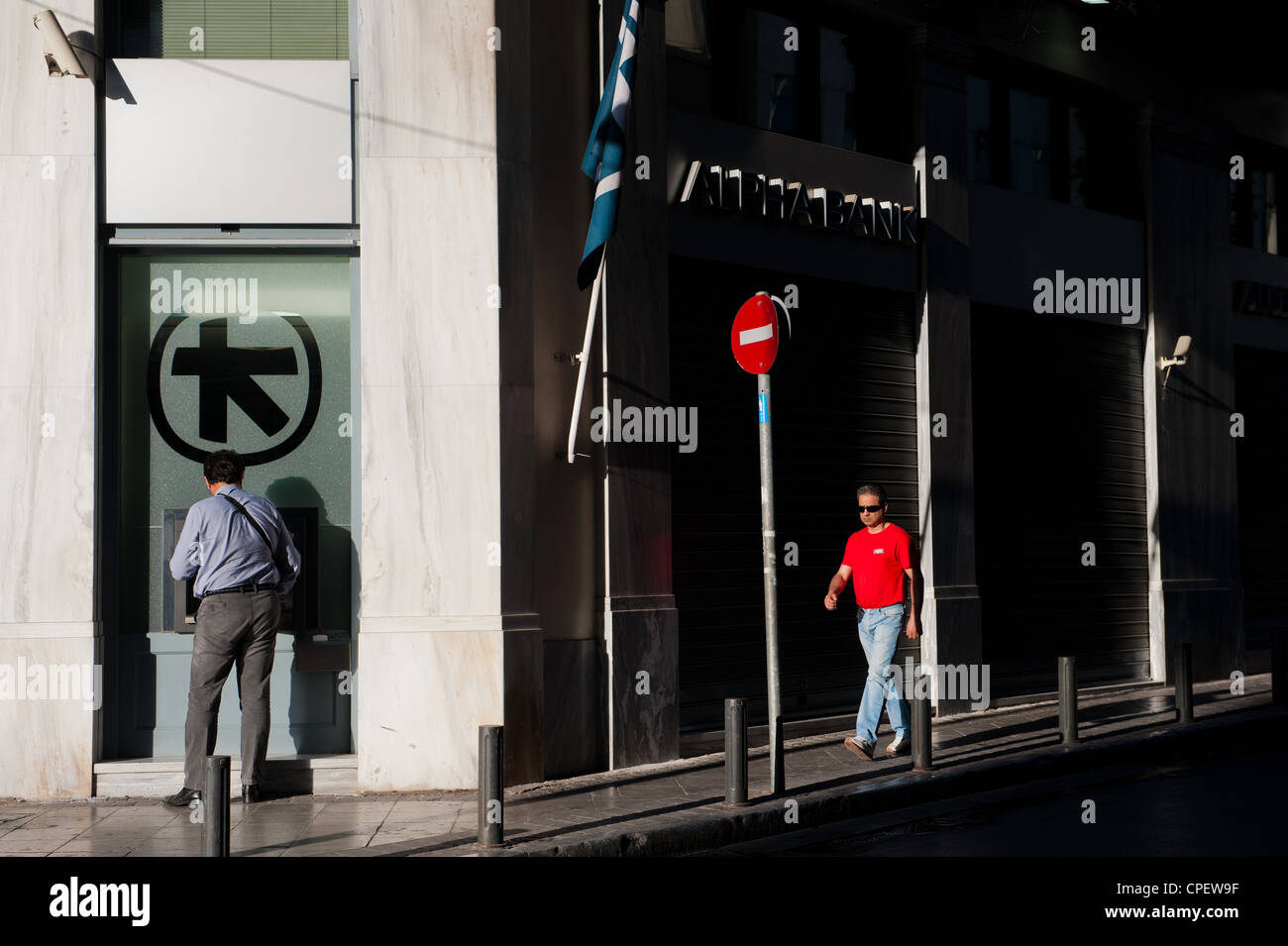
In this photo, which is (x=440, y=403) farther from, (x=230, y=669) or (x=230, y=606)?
(x=230, y=669)

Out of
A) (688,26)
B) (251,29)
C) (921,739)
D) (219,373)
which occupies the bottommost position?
(921,739)

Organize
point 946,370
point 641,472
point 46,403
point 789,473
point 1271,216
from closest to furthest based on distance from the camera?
point 46,403 → point 641,472 → point 789,473 → point 946,370 → point 1271,216

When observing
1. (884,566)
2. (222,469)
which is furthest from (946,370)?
(222,469)

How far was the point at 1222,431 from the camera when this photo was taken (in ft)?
50.3

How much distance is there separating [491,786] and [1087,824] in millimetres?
3326

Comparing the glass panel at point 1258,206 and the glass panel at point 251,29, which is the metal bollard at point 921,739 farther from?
the glass panel at point 1258,206

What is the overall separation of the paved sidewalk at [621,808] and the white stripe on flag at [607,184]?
3.84 meters

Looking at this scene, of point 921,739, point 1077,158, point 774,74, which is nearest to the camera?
Answer: point 921,739

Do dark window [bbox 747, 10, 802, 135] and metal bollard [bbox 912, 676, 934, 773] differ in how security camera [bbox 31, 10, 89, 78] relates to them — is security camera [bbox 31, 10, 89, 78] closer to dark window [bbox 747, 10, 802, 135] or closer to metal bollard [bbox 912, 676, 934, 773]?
dark window [bbox 747, 10, 802, 135]

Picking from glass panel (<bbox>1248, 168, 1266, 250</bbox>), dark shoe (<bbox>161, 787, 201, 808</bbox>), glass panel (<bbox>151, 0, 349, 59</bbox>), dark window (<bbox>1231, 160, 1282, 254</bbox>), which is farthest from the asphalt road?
glass panel (<bbox>1248, 168, 1266, 250</bbox>)

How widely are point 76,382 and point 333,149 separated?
2218 millimetres

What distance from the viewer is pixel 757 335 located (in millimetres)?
8844

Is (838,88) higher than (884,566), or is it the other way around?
(838,88)

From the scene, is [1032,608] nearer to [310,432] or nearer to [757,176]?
[757,176]
